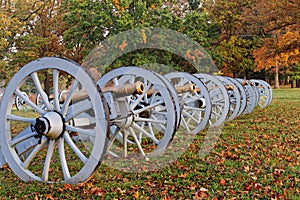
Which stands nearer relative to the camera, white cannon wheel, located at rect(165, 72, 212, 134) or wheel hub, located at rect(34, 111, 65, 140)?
wheel hub, located at rect(34, 111, 65, 140)

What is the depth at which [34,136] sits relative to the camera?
13.9 feet

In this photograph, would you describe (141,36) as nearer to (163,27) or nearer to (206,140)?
(163,27)

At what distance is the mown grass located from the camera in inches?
158

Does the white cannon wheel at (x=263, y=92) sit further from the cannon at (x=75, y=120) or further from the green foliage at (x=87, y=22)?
the cannon at (x=75, y=120)

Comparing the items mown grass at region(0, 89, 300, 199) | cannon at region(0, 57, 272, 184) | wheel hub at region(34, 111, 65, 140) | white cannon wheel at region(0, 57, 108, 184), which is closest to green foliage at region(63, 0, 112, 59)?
cannon at region(0, 57, 272, 184)

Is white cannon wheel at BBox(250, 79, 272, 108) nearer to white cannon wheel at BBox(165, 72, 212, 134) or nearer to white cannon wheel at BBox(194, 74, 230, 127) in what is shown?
white cannon wheel at BBox(194, 74, 230, 127)

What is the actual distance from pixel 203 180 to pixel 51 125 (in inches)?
72.4

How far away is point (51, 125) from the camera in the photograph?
3.99 metres

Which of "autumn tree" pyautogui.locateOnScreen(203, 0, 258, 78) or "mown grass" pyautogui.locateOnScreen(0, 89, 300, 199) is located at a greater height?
"autumn tree" pyautogui.locateOnScreen(203, 0, 258, 78)

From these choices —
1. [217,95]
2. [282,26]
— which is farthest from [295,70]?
[217,95]

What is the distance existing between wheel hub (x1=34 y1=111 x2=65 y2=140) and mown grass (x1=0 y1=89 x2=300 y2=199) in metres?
0.56

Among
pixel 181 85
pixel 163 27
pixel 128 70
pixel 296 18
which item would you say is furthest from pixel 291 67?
pixel 128 70

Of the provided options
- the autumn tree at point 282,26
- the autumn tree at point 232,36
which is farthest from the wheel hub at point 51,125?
the autumn tree at point 232,36

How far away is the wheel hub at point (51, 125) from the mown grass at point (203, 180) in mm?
556
